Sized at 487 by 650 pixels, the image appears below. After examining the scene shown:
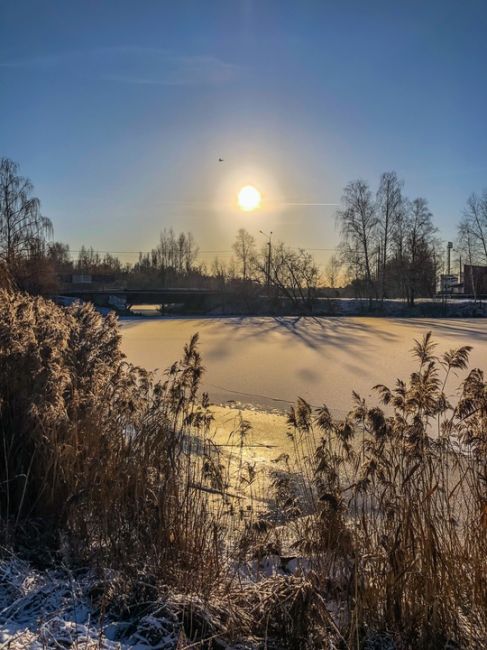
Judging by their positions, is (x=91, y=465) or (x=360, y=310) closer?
(x=91, y=465)

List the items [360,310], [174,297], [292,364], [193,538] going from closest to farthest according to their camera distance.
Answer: [193,538]
[292,364]
[360,310]
[174,297]

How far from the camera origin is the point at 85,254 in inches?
3720

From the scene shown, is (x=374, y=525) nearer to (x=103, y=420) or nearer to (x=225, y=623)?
(x=225, y=623)

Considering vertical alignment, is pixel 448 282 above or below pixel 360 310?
above

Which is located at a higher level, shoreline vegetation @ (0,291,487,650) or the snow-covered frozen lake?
shoreline vegetation @ (0,291,487,650)

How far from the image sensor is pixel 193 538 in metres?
3.03

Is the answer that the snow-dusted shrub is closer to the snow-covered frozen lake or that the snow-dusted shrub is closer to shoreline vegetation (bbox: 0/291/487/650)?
shoreline vegetation (bbox: 0/291/487/650)

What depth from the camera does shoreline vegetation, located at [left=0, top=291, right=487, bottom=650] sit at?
2.22 m

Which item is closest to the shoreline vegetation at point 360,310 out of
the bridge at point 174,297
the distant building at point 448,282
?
the bridge at point 174,297

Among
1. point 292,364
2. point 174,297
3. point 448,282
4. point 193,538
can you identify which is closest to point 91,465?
point 193,538

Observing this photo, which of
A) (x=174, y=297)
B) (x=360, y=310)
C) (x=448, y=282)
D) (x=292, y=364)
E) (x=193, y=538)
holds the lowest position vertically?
Answer: (x=292, y=364)

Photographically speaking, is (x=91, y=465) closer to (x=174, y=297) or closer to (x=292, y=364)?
(x=292, y=364)

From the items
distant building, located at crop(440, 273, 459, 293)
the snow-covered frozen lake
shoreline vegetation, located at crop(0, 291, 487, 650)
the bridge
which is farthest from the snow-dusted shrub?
distant building, located at crop(440, 273, 459, 293)

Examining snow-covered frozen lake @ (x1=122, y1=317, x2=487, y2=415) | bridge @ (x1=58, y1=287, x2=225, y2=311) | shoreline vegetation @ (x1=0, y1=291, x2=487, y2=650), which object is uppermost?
bridge @ (x1=58, y1=287, x2=225, y2=311)
